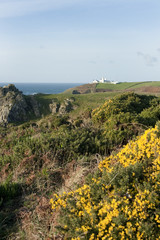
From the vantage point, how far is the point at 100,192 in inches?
153

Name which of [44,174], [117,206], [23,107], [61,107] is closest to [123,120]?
[44,174]

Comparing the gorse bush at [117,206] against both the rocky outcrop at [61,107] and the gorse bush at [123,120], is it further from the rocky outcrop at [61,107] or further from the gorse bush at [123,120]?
the rocky outcrop at [61,107]

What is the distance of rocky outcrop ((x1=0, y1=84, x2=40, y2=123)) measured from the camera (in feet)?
136

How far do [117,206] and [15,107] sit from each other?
42.3 metres

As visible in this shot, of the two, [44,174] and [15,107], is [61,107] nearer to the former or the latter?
[15,107]

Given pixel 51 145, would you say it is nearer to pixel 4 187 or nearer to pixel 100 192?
pixel 4 187

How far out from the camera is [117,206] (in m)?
3.43

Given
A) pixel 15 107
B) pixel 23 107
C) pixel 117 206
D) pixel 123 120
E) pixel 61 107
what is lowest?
pixel 117 206

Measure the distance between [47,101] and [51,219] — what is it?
4764cm

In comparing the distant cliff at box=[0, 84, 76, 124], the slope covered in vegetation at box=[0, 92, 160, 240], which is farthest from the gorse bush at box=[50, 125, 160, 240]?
the distant cliff at box=[0, 84, 76, 124]

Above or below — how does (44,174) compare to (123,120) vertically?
below

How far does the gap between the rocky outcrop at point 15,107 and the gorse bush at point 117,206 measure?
3908 cm

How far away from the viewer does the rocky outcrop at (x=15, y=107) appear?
4143 centimetres

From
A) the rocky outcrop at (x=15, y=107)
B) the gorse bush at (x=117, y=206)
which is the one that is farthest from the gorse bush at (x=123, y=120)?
the rocky outcrop at (x=15, y=107)
